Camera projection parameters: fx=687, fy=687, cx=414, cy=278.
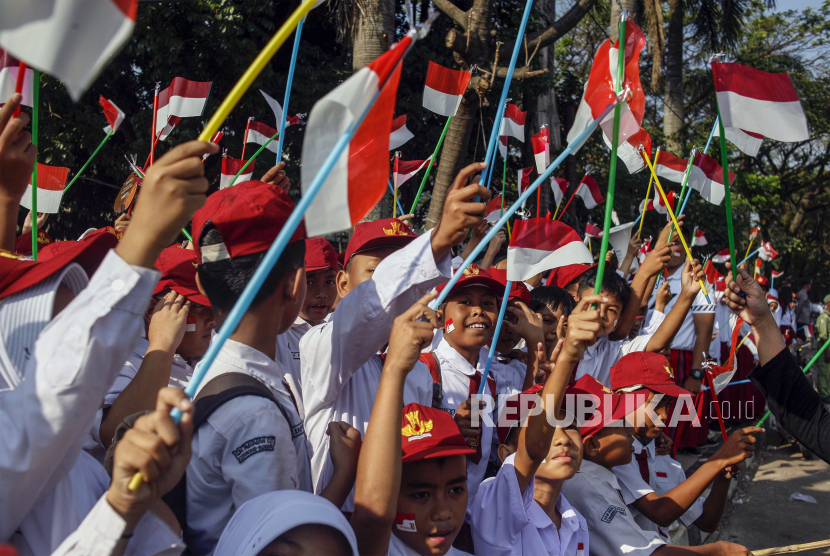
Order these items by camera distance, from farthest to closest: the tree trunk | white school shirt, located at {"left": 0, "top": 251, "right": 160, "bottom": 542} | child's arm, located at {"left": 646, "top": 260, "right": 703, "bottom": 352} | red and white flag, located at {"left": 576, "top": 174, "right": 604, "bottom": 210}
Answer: the tree trunk, red and white flag, located at {"left": 576, "top": 174, "right": 604, "bottom": 210}, child's arm, located at {"left": 646, "top": 260, "right": 703, "bottom": 352}, white school shirt, located at {"left": 0, "top": 251, "right": 160, "bottom": 542}

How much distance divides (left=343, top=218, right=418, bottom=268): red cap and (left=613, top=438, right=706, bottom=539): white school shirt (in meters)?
1.30

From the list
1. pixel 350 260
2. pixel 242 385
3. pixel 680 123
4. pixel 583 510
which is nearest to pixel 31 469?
pixel 242 385

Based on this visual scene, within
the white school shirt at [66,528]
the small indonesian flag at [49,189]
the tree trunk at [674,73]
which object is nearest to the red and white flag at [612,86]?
the white school shirt at [66,528]

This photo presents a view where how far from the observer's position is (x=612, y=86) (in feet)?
6.77

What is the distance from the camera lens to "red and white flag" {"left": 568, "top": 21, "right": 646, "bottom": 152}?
82.4 inches

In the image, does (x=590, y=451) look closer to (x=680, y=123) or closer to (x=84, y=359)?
(x=84, y=359)

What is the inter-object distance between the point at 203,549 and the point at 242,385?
0.36m

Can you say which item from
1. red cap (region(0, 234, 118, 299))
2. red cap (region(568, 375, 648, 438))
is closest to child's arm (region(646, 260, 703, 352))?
red cap (region(568, 375, 648, 438))

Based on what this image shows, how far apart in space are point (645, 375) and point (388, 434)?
1948mm

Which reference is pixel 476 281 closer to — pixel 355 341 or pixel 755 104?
pixel 355 341

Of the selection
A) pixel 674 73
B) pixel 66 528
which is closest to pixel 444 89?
pixel 66 528

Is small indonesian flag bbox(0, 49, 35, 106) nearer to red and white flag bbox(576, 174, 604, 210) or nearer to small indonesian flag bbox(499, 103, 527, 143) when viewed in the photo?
small indonesian flag bbox(499, 103, 527, 143)

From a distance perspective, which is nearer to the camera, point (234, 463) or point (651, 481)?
point (234, 463)

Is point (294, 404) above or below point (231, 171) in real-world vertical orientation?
below
